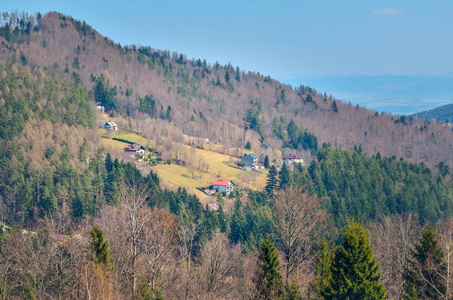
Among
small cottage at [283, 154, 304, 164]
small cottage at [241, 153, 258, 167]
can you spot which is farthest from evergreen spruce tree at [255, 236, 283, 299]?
small cottage at [283, 154, 304, 164]

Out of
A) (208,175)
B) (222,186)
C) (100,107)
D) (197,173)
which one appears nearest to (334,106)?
(100,107)

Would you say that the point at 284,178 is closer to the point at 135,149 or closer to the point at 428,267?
the point at 135,149

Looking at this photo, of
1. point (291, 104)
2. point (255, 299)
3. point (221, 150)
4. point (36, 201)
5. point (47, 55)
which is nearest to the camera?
point (255, 299)

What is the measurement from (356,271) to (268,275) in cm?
389

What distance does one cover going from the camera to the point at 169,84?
451ft

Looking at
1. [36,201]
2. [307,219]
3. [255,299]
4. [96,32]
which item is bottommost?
[36,201]

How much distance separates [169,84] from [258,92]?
29.1m

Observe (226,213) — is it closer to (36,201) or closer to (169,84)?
(36,201)

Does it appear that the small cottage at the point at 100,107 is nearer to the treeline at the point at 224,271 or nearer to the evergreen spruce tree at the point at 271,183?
the evergreen spruce tree at the point at 271,183

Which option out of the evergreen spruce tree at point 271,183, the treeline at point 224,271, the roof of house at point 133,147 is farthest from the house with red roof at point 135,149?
the treeline at point 224,271

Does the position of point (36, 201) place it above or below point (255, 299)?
below

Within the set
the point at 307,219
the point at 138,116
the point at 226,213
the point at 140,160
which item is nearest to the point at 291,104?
the point at 138,116

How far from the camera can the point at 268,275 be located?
21.9 m

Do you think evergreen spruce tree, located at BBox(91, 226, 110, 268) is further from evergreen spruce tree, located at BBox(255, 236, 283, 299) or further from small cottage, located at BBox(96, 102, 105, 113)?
small cottage, located at BBox(96, 102, 105, 113)
